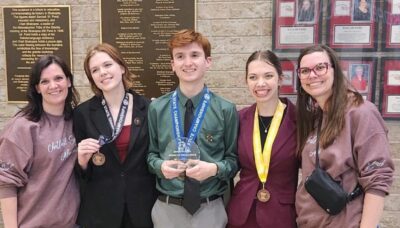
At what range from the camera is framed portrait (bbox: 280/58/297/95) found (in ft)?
10.4

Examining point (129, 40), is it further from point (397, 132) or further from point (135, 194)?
point (397, 132)

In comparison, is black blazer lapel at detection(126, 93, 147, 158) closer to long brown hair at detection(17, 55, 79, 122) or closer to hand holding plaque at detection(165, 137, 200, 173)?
hand holding plaque at detection(165, 137, 200, 173)

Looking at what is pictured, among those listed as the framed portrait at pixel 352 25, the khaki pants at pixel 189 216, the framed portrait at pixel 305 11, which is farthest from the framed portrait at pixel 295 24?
the khaki pants at pixel 189 216

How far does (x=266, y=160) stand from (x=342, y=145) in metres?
0.46

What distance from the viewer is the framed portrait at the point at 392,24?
3000mm

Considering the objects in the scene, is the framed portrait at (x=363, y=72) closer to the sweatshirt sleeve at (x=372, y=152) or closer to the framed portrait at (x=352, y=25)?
the framed portrait at (x=352, y=25)

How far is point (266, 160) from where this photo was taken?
7.59ft

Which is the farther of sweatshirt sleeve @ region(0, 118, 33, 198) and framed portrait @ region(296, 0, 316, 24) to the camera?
framed portrait @ region(296, 0, 316, 24)

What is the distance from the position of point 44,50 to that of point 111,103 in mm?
1380

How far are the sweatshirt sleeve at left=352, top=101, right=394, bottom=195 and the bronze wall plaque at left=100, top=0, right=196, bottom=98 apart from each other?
5.76 feet

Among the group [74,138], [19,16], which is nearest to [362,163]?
[74,138]

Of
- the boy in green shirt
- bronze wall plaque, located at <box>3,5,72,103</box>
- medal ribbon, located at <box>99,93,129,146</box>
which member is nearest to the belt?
the boy in green shirt

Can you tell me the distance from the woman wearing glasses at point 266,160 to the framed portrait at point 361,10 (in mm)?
1072

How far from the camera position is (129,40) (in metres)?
3.40
